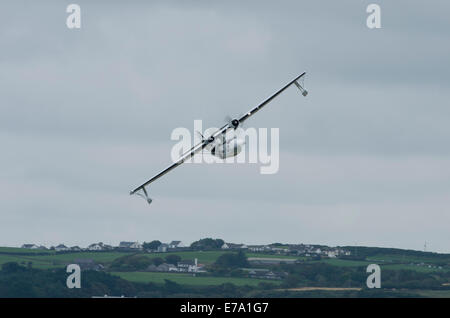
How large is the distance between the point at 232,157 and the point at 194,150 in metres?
5.14

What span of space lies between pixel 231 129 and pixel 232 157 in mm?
3366
